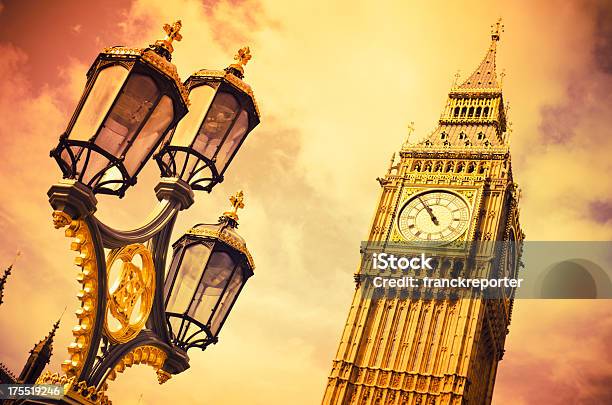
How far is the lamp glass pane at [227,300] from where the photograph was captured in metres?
7.24

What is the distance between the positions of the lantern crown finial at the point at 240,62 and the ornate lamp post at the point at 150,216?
15 millimetres

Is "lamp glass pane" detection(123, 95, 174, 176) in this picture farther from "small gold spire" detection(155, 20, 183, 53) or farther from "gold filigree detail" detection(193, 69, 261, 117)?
"gold filigree detail" detection(193, 69, 261, 117)

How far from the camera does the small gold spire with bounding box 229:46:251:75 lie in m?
7.16

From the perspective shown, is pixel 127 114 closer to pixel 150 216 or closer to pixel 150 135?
pixel 150 135

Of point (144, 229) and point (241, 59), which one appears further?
point (241, 59)

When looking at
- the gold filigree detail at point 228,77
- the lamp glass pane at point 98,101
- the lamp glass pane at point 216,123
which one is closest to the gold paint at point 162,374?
the lamp glass pane at point 216,123

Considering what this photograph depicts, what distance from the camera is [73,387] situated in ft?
17.3

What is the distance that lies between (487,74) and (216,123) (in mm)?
46690

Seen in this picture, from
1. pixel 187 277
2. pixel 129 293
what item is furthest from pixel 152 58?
pixel 187 277

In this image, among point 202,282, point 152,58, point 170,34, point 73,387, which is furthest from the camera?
point 202,282

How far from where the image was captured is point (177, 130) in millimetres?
6770

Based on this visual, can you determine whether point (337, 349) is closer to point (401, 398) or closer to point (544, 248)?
point (401, 398)

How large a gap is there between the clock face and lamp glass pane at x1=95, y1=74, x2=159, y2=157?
114ft

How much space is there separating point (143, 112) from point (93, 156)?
0.50 metres
